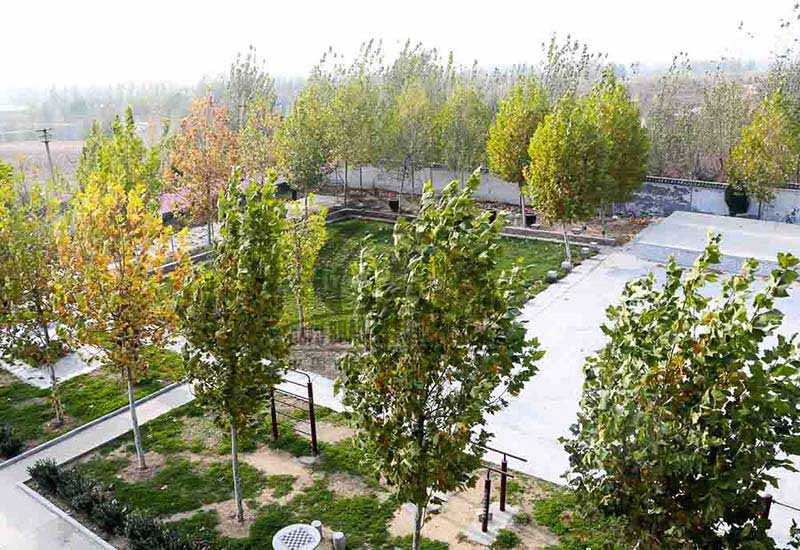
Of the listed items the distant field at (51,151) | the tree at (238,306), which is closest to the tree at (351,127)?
the distant field at (51,151)

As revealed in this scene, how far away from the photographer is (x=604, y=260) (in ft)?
63.5

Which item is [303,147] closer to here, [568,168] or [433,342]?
[568,168]

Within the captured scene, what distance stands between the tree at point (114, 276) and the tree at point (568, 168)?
37.9 feet

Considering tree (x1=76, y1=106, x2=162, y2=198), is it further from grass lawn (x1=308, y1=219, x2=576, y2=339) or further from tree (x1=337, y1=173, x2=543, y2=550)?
tree (x1=337, y1=173, x2=543, y2=550)

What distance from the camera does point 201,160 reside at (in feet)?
62.1

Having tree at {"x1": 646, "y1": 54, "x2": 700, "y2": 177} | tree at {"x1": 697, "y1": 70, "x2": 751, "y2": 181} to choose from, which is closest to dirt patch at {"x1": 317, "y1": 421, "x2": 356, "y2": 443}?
tree at {"x1": 646, "y1": 54, "x2": 700, "y2": 177}

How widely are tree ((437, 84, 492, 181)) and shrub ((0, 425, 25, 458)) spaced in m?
18.1

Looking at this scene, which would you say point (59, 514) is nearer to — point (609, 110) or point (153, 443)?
point (153, 443)

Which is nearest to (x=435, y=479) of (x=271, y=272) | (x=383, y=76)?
(x=271, y=272)

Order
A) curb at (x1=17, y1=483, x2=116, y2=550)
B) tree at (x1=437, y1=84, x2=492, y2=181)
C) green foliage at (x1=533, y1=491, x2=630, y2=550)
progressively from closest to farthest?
green foliage at (x1=533, y1=491, x2=630, y2=550) < curb at (x1=17, y1=483, x2=116, y2=550) < tree at (x1=437, y1=84, x2=492, y2=181)

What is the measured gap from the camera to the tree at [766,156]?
20.8m

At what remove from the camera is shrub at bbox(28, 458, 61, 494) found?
9688mm

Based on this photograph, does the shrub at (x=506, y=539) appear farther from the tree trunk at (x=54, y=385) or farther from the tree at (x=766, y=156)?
the tree at (x=766, y=156)

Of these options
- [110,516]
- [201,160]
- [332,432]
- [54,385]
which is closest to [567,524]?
[332,432]
